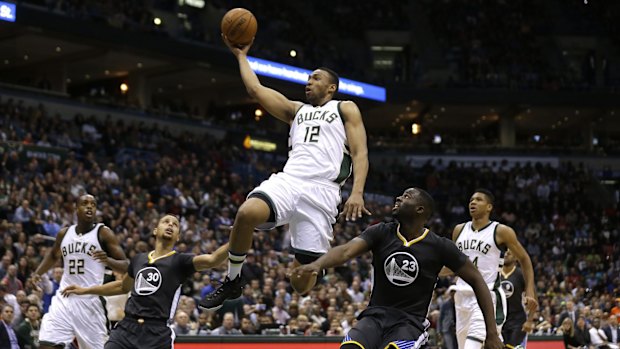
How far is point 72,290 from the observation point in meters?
10.2

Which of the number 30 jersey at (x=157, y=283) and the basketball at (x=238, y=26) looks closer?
the basketball at (x=238, y=26)

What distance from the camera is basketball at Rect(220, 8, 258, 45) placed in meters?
8.26

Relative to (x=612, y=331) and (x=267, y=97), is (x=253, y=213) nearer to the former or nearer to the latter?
(x=267, y=97)

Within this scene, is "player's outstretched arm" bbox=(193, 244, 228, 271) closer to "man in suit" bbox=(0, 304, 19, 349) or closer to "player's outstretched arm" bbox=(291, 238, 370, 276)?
"player's outstretched arm" bbox=(291, 238, 370, 276)

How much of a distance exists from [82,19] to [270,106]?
992 inches

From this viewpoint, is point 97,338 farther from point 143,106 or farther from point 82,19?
point 143,106

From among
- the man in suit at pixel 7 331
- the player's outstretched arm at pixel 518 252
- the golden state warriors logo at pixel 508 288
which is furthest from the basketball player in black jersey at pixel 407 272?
the man in suit at pixel 7 331

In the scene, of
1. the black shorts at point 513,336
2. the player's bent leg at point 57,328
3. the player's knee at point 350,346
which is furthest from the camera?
the black shorts at point 513,336

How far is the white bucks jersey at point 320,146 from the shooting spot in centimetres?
796

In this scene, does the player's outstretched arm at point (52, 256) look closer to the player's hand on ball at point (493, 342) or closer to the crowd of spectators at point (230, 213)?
the crowd of spectators at point (230, 213)

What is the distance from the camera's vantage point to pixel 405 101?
42.4 meters

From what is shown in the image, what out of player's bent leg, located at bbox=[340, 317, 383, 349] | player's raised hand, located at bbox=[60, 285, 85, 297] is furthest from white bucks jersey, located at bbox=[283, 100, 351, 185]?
player's raised hand, located at bbox=[60, 285, 85, 297]

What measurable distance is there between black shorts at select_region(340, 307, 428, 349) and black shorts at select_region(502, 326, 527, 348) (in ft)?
15.5

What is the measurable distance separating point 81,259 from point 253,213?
3989mm
